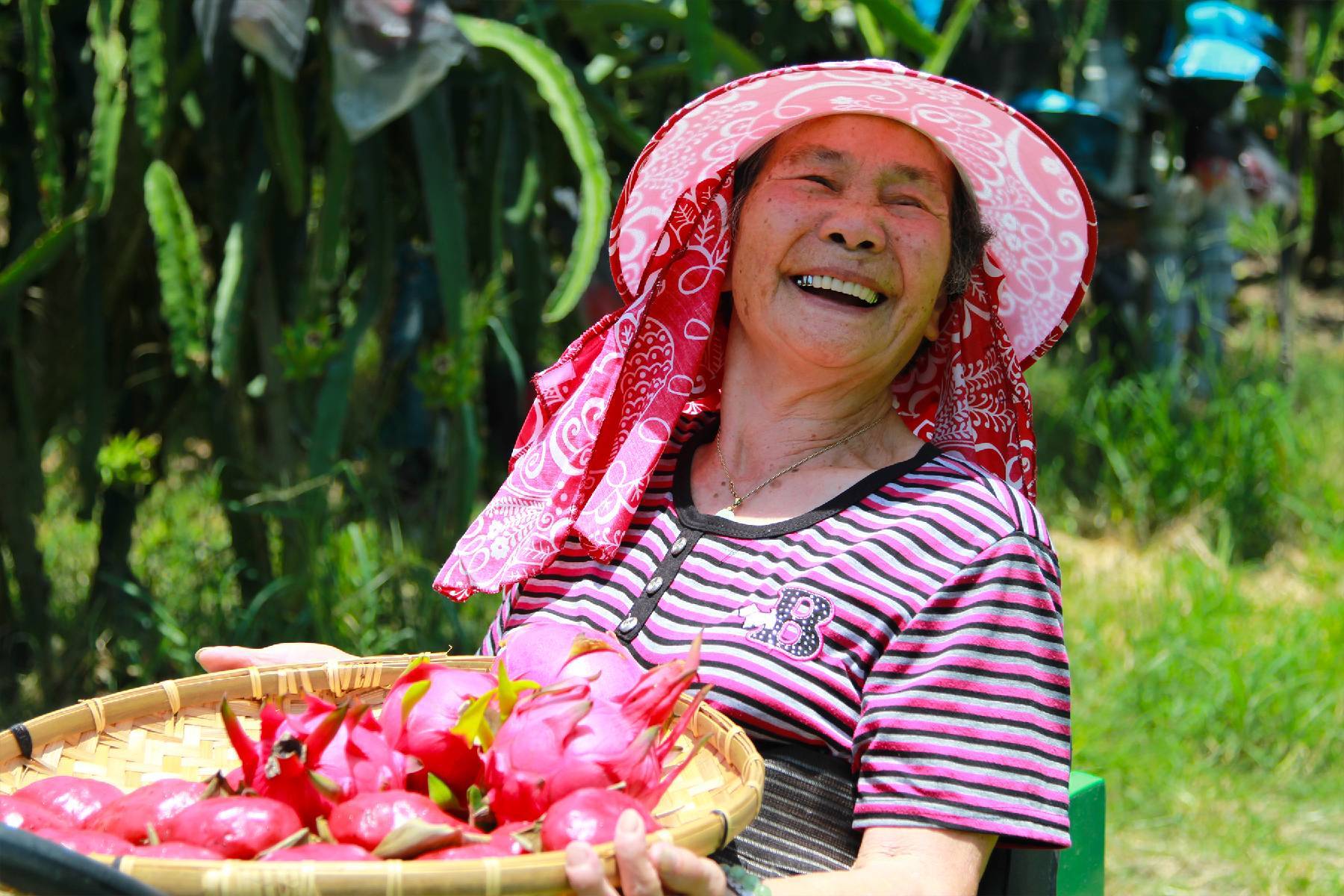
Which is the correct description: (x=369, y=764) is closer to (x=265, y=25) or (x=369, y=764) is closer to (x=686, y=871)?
(x=686, y=871)

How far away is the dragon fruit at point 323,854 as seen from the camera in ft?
3.23

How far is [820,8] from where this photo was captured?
4359 millimetres

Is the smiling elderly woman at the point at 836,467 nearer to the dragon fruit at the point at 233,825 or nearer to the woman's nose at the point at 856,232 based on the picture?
the woman's nose at the point at 856,232

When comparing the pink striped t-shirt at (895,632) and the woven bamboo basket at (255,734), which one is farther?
the pink striped t-shirt at (895,632)

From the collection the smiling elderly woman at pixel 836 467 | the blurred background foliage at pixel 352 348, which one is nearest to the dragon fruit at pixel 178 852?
the smiling elderly woman at pixel 836 467

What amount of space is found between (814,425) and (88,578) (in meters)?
2.38

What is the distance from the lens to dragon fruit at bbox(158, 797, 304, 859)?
1.02m

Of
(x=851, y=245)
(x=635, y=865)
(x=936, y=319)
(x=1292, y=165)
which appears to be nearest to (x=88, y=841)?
(x=635, y=865)

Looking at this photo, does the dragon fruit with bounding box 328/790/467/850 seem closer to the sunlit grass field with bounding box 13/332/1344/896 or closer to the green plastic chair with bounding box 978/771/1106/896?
the green plastic chair with bounding box 978/771/1106/896

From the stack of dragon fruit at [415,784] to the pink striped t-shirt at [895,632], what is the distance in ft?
0.88

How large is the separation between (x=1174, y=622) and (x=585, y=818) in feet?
9.98

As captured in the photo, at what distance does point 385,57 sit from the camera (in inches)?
108

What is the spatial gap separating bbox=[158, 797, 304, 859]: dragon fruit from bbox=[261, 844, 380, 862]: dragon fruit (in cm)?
3

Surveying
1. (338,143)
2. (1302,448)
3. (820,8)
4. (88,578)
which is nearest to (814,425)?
(338,143)
